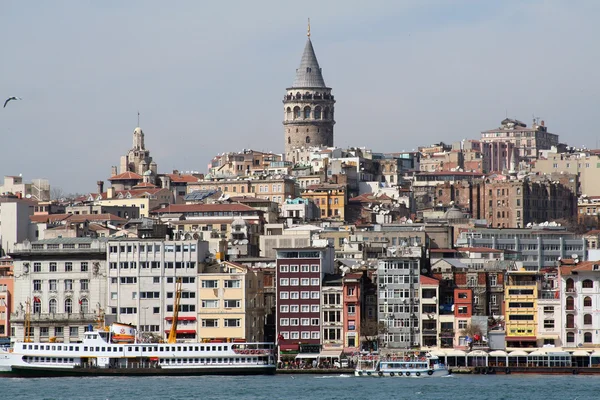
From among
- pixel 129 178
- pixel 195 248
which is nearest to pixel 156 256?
pixel 195 248

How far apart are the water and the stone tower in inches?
4042

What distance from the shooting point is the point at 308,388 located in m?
82.0

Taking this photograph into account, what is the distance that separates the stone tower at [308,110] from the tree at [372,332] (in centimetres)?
9629

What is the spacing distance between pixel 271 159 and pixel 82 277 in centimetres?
8270

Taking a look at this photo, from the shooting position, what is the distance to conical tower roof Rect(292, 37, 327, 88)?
627ft

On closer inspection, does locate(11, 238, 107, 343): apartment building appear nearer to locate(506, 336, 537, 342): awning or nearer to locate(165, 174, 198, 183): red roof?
locate(506, 336, 537, 342): awning

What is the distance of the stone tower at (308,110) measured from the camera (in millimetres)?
190625

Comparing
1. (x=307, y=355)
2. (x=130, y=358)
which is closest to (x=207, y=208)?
(x=307, y=355)

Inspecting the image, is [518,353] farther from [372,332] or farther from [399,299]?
[372,332]

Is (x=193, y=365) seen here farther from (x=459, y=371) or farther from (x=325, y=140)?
(x=325, y=140)

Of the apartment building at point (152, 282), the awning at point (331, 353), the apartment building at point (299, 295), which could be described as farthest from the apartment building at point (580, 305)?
the apartment building at point (152, 282)

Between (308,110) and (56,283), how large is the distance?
95.9m

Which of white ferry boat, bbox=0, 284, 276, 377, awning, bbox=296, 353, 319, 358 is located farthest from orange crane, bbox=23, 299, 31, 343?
awning, bbox=296, 353, 319, 358

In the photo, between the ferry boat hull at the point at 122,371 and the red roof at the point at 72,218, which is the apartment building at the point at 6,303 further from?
→ the red roof at the point at 72,218
